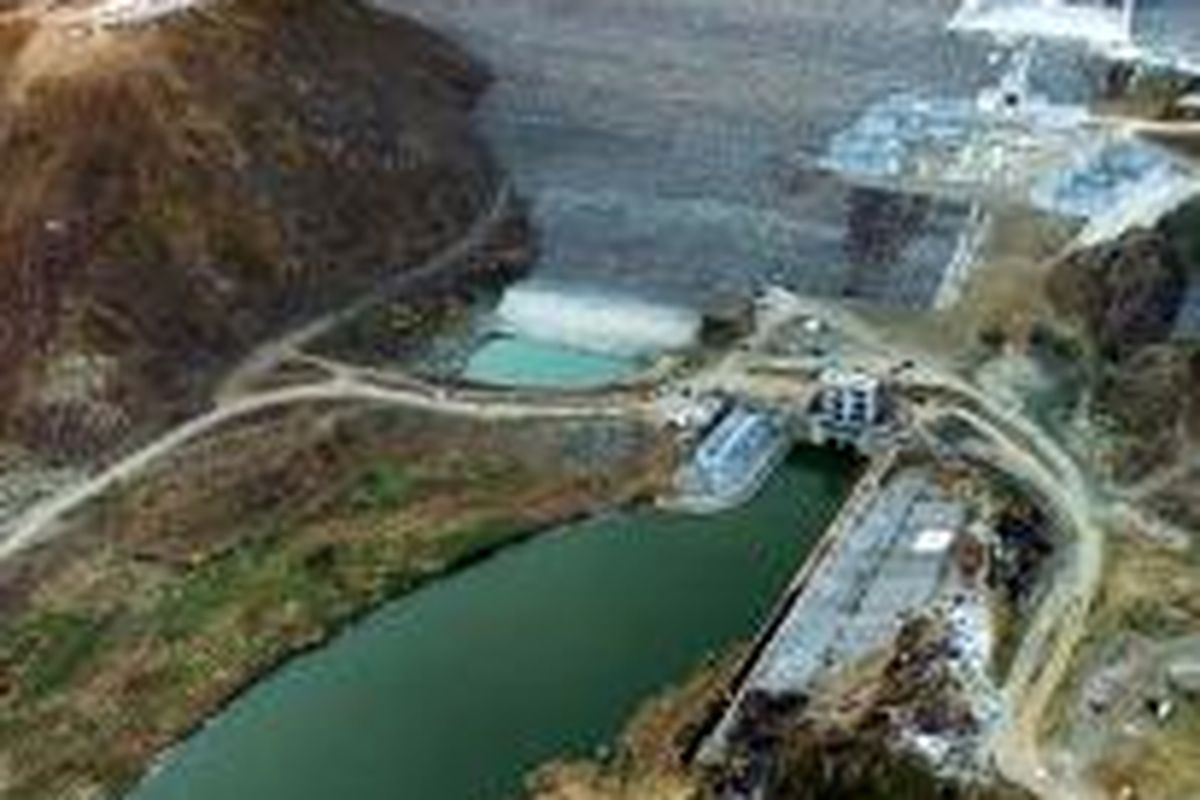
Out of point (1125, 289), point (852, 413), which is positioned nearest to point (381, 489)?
point (852, 413)

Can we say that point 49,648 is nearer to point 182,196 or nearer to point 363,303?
point 363,303

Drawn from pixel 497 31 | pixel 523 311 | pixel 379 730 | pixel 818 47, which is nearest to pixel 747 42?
pixel 818 47

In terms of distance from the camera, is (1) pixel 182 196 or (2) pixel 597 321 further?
(1) pixel 182 196

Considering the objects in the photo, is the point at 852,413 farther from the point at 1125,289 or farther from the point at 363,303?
the point at 363,303

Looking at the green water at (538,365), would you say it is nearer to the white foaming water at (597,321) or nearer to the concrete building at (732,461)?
the white foaming water at (597,321)

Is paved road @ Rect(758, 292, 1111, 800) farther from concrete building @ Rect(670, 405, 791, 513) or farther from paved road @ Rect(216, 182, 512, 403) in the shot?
paved road @ Rect(216, 182, 512, 403)

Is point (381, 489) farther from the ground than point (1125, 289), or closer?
closer
